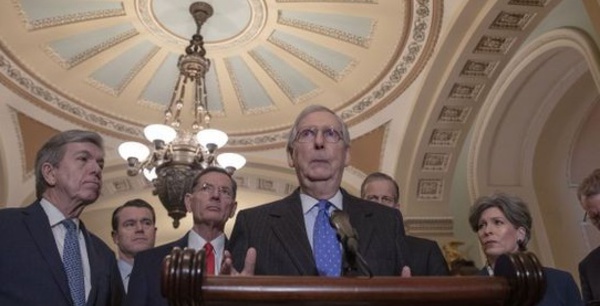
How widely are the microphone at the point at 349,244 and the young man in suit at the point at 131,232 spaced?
2354 millimetres

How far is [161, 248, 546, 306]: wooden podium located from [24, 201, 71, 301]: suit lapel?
1065 mm

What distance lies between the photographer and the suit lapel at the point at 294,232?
1528mm

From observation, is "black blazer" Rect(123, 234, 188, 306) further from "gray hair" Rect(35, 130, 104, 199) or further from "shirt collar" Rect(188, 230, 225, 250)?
"gray hair" Rect(35, 130, 104, 199)

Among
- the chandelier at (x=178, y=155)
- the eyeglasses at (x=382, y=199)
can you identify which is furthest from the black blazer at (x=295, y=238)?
the chandelier at (x=178, y=155)

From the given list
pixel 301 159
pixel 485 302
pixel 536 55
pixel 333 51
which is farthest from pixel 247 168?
pixel 485 302

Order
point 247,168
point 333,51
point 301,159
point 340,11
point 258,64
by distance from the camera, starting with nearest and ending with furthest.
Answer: point 301,159 < point 340,11 < point 333,51 < point 258,64 < point 247,168

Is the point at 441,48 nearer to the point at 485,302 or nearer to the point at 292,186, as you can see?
the point at 292,186

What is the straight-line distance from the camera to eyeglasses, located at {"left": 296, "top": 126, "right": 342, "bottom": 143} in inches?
70.9

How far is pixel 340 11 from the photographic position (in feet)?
22.4

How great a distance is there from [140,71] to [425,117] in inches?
152

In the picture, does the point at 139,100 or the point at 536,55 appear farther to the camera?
the point at 139,100

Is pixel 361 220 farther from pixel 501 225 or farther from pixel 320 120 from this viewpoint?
pixel 501 225

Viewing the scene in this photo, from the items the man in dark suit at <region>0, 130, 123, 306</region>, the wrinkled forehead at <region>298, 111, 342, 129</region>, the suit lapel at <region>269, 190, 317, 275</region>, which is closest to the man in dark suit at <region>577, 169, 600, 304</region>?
the wrinkled forehead at <region>298, 111, 342, 129</region>

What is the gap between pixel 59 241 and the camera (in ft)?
6.97
